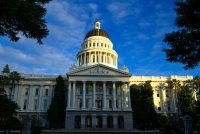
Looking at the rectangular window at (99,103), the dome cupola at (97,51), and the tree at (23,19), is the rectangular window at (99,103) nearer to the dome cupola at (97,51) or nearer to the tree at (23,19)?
the dome cupola at (97,51)

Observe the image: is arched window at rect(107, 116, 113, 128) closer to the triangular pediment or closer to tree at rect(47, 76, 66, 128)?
the triangular pediment

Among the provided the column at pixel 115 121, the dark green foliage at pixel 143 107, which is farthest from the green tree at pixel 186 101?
the column at pixel 115 121

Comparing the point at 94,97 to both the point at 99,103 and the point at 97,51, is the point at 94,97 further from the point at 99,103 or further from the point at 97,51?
the point at 97,51

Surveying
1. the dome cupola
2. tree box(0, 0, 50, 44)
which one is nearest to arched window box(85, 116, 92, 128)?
the dome cupola

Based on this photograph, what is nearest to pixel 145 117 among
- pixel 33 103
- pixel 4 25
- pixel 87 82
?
pixel 87 82

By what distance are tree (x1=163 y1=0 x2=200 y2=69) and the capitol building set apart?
36.4 m

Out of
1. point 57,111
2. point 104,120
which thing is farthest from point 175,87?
point 57,111

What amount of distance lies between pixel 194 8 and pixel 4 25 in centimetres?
1627

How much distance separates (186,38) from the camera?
22.9 metres

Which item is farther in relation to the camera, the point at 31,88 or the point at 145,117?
the point at 31,88

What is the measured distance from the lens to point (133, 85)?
67.4 meters

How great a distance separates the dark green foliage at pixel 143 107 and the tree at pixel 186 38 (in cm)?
3472

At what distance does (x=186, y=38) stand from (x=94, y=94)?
3954cm

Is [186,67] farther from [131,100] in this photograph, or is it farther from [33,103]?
[33,103]
